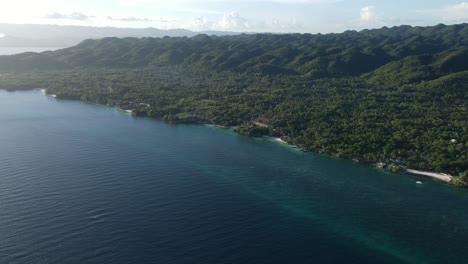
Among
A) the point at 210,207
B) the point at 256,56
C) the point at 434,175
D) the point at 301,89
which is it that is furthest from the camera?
the point at 256,56

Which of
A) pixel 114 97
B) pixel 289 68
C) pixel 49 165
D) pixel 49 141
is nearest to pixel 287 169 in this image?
pixel 49 165

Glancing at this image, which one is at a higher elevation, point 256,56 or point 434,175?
point 256,56

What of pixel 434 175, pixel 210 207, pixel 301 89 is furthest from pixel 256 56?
pixel 210 207

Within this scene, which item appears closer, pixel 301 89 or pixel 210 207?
pixel 210 207

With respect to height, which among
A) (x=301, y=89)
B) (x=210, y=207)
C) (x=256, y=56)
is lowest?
(x=210, y=207)

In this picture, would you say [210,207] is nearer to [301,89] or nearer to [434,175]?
[434,175]

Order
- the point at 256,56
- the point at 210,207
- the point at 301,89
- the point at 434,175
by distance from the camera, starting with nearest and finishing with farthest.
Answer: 1. the point at 210,207
2. the point at 434,175
3. the point at 301,89
4. the point at 256,56

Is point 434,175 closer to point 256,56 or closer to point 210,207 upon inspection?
point 210,207

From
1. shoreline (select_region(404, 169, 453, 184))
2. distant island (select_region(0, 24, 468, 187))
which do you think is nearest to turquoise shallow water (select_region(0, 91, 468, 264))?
shoreline (select_region(404, 169, 453, 184))
